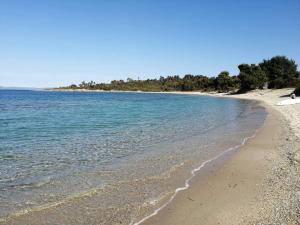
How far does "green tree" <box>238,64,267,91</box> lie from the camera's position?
110 meters

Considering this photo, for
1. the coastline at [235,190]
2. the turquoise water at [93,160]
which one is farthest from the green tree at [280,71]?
the coastline at [235,190]

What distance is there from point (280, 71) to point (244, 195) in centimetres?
10903

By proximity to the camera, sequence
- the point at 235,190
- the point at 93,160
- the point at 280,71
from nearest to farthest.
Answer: the point at 235,190 < the point at 93,160 < the point at 280,71

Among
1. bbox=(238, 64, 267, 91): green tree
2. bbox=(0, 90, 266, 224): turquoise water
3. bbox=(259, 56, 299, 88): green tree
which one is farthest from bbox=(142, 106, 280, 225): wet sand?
bbox=(238, 64, 267, 91): green tree

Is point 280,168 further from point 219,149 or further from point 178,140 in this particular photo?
point 178,140

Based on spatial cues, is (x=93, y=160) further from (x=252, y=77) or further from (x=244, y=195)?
(x=252, y=77)

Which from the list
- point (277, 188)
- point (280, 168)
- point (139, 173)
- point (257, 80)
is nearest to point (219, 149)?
point (280, 168)

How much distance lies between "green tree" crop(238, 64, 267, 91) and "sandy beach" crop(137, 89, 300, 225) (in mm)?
99128

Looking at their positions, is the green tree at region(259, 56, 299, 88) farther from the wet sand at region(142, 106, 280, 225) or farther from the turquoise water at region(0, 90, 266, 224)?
the wet sand at region(142, 106, 280, 225)

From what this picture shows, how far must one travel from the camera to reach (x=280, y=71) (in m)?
111

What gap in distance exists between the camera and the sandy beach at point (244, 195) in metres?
8.38

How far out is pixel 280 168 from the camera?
1327 cm

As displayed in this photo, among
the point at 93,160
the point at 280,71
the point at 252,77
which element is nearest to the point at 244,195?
the point at 93,160

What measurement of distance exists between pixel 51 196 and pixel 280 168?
8.41 metres
